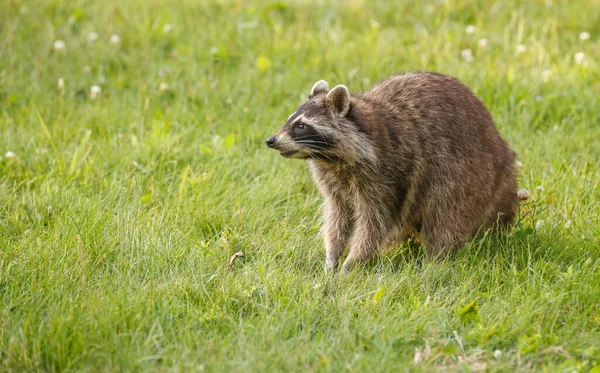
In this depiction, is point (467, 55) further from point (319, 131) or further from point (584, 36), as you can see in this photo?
point (319, 131)

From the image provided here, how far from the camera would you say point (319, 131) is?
4496 mm

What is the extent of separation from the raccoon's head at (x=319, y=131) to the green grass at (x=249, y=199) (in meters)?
0.57

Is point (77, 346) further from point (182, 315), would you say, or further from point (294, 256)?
point (294, 256)

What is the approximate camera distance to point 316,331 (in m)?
3.70

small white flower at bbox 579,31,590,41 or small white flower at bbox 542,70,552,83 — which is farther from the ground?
small white flower at bbox 579,31,590,41

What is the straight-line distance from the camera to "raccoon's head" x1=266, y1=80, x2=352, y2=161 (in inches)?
176

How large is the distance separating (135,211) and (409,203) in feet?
5.40

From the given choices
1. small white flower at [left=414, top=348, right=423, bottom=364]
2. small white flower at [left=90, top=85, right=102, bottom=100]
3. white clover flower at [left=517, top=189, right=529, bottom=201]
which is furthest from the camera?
small white flower at [left=90, top=85, right=102, bottom=100]

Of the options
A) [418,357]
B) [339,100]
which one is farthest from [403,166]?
[418,357]

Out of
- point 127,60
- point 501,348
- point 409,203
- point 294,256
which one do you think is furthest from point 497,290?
point 127,60

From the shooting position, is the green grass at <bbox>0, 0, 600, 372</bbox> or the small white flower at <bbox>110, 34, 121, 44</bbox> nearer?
the green grass at <bbox>0, 0, 600, 372</bbox>

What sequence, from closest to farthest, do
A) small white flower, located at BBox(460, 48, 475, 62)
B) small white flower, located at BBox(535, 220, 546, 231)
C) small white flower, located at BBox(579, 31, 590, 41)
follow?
1. small white flower, located at BBox(535, 220, 546, 231)
2. small white flower, located at BBox(460, 48, 475, 62)
3. small white flower, located at BBox(579, 31, 590, 41)

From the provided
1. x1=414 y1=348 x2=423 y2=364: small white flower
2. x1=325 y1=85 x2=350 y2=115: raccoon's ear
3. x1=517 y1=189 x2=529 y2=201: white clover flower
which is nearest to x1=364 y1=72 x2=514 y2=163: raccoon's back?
x1=517 y1=189 x2=529 y2=201: white clover flower

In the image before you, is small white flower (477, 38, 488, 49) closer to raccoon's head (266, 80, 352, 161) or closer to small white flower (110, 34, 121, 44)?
raccoon's head (266, 80, 352, 161)
